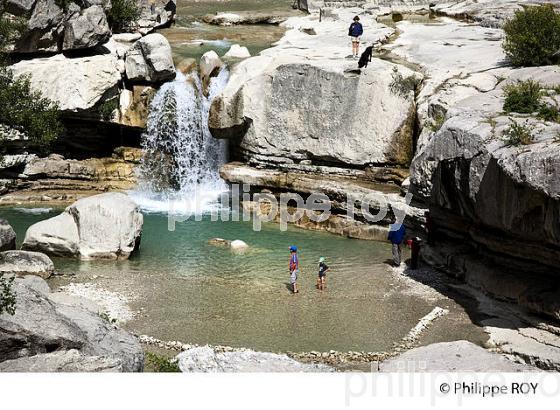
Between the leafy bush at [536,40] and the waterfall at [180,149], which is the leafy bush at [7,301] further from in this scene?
the leafy bush at [536,40]

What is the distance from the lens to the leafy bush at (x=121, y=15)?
42.7 meters

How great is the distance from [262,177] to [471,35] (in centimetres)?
1444

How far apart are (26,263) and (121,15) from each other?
20871 mm

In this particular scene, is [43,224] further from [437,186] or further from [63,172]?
[437,186]

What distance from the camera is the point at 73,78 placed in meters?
36.8

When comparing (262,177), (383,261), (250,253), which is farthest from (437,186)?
(262,177)

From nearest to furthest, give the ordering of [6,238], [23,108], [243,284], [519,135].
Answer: [519,135] < [243,284] < [6,238] < [23,108]

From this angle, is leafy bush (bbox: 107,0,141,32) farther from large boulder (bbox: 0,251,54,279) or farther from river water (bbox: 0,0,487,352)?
large boulder (bbox: 0,251,54,279)

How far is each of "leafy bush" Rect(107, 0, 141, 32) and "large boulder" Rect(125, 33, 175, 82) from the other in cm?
568

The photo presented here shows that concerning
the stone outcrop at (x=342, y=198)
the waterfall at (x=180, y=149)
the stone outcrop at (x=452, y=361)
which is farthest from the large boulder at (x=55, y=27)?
the stone outcrop at (x=452, y=361)

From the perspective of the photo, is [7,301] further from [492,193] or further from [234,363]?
[492,193]

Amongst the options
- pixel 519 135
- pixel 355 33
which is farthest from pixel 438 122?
pixel 355 33

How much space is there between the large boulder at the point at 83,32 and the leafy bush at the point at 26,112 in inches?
192

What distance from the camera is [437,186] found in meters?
25.5
